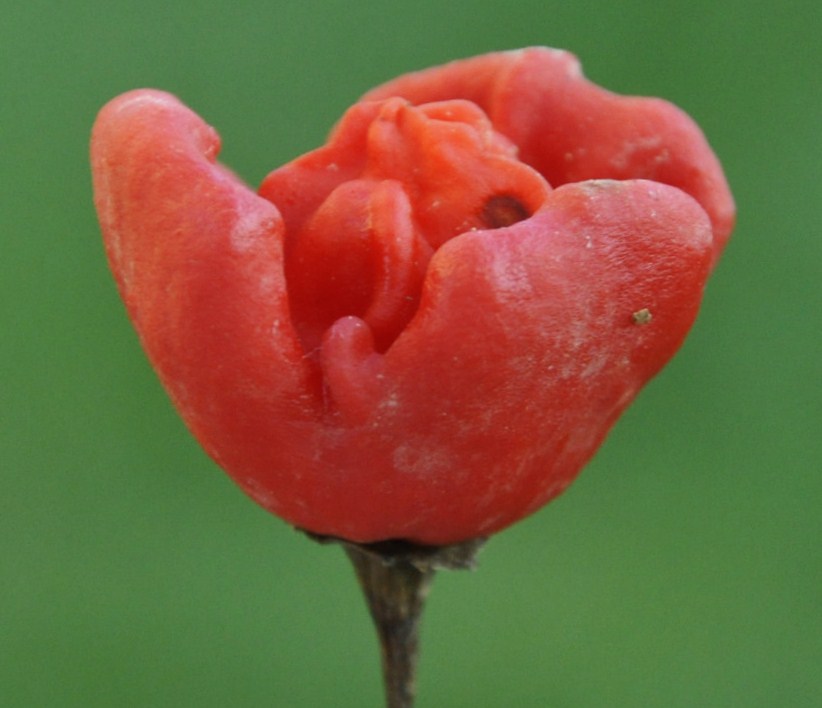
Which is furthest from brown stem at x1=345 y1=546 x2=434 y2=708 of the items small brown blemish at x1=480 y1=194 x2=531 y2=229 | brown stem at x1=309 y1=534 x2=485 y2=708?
small brown blemish at x1=480 y1=194 x2=531 y2=229

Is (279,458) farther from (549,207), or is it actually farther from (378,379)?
(549,207)

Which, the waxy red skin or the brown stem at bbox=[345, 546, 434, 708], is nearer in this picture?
the waxy red skin

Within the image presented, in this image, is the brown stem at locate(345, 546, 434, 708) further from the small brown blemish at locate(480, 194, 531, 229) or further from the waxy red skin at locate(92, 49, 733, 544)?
the small brown blemish at locate(480, 194, 531, 229)

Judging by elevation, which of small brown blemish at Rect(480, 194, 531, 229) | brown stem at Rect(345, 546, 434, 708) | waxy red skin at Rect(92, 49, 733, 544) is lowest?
brown stem at Rect(345, 546, 434, 708)

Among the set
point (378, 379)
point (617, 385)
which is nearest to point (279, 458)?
point (378, 379)

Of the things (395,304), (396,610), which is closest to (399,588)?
(396,610)

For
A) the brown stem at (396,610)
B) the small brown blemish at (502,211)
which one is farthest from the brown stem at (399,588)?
the small brown blemish at (502,211)

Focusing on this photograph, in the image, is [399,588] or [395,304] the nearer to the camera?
[395,304]

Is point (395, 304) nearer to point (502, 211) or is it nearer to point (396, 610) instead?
point (502, 211)
